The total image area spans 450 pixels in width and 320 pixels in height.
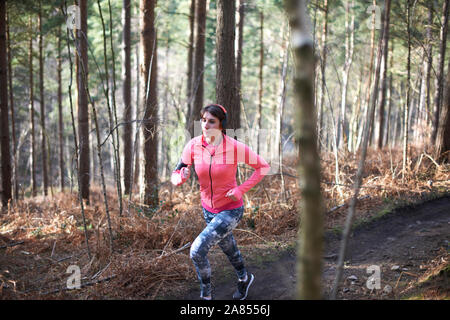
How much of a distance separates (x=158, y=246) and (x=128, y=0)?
10.1m

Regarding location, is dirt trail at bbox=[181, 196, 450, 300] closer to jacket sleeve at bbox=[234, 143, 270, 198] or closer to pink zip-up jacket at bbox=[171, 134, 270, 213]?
pink zip-up jacket at bbox=[171, 134, 270, 213]

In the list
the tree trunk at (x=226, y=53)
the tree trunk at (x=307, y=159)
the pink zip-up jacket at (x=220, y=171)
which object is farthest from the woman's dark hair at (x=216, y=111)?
the tree trunk at (x=226, y=53)

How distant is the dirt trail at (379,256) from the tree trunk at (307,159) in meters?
2.71

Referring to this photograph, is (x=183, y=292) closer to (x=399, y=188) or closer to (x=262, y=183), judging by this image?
(x=262, y=183)

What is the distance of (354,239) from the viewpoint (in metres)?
5.62

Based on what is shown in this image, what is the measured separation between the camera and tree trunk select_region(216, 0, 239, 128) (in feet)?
20.3

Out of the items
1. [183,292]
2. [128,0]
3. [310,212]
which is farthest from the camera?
[128,0]

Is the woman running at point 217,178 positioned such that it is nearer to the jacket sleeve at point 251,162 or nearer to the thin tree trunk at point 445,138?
the jacket sleeve at point 251,162

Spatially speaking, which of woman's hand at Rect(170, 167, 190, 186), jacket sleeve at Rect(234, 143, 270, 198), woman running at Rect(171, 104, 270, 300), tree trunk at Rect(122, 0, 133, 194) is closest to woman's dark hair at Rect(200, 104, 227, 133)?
woman running at Rect(171, 104, 270, 300)

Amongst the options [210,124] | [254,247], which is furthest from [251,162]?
[254,247]

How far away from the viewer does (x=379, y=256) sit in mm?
4879

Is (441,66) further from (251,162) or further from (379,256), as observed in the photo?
(251,162)

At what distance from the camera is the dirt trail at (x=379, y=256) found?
4.02m
